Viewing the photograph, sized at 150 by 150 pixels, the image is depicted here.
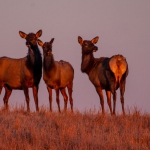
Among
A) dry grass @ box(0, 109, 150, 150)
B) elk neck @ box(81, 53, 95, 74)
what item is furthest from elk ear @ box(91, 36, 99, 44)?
dry grass @ box(0, 109, 150, 150)

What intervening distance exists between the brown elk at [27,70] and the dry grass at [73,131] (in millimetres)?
3663

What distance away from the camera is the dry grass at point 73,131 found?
1186 centimetres

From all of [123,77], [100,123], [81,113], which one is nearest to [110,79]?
[123,77]

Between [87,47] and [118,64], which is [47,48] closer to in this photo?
[87,47]

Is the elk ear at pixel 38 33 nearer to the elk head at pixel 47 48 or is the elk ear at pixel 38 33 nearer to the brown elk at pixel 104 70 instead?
the elk head at pixel 47 48

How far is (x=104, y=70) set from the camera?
19.7 meters

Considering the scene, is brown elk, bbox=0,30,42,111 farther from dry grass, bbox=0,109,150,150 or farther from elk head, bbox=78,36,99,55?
dry grass, bbox=0,109,150,150

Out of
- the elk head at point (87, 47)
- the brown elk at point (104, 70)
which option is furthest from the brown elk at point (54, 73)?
the elk head at point (87, 47)

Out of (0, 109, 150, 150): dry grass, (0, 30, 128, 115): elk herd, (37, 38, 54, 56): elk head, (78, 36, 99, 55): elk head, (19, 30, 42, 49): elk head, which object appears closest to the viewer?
(0, 109, 150, 150): dry grass

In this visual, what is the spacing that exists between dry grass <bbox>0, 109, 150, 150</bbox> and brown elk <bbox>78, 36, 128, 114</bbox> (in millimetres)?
2318

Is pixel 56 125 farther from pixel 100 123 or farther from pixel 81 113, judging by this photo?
pixel 81 113

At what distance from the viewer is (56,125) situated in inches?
559

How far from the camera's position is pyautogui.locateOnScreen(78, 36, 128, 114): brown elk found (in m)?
18.6

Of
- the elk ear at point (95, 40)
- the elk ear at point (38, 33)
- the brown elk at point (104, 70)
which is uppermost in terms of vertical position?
the elk ear at point (38, 33)
